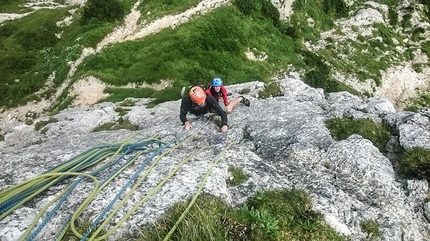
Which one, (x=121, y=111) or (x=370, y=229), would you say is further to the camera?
(x=121, y=111)

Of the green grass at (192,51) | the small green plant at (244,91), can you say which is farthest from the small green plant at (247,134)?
the green grass at (192,51)

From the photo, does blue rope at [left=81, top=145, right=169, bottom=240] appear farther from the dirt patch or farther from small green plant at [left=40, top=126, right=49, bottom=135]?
the dirt patch

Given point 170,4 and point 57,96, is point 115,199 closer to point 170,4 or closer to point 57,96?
point 57,96

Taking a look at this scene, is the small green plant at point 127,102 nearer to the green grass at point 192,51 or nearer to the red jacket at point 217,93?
the green grass at point 192,51

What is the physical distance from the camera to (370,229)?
1206 cm

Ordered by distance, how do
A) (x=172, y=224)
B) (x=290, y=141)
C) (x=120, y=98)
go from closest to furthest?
(x=172, y=224), (x=290, y=141), (x=120, y=98)

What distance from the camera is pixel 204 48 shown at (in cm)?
4141

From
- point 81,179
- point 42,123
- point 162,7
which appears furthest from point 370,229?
point 162,7

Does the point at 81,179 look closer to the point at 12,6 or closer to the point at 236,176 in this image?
the point at 236,176

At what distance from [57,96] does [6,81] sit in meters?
7.68

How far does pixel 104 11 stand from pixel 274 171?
128 ft

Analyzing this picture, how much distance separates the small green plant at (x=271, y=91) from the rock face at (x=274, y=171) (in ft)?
23.2

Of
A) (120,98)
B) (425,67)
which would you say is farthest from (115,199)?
(425,67)

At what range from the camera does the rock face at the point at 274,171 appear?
11.5 m
